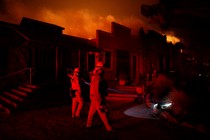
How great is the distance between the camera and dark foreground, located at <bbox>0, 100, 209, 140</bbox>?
22.2 ft

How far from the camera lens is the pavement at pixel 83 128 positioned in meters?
6.77

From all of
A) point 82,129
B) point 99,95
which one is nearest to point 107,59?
point 82,129

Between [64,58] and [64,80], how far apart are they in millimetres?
1935

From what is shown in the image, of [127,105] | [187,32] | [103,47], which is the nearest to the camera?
[187,32]

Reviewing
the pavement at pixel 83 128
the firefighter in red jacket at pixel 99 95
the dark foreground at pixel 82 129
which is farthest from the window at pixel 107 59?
the firefighter in red jacket at pixel 99 95

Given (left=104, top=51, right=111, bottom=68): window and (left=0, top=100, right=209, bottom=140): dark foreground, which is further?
(left=104, top=51, right=111, bottom=68): window

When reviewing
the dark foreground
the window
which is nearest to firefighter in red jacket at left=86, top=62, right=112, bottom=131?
the dark foreground

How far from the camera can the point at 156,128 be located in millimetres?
7672

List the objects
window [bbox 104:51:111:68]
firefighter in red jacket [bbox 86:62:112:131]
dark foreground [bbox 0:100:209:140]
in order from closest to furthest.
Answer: dark foreground [bbox 0:100:209:140], firefighter in red jacket [bbox 86:62:112:131], window [bbox 104:51:111:68]

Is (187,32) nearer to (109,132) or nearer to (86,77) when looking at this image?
(109,132)

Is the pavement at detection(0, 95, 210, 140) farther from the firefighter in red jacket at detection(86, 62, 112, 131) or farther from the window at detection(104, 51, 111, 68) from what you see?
the window at detection(104, 51, 111, 68)

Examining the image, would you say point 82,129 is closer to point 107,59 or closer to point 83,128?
point 83,128

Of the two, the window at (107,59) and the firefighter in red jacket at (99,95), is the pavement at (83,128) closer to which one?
the firefighter in red jacket at (99,95)

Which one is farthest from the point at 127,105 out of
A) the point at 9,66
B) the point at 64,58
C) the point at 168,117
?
the point at 9,66
